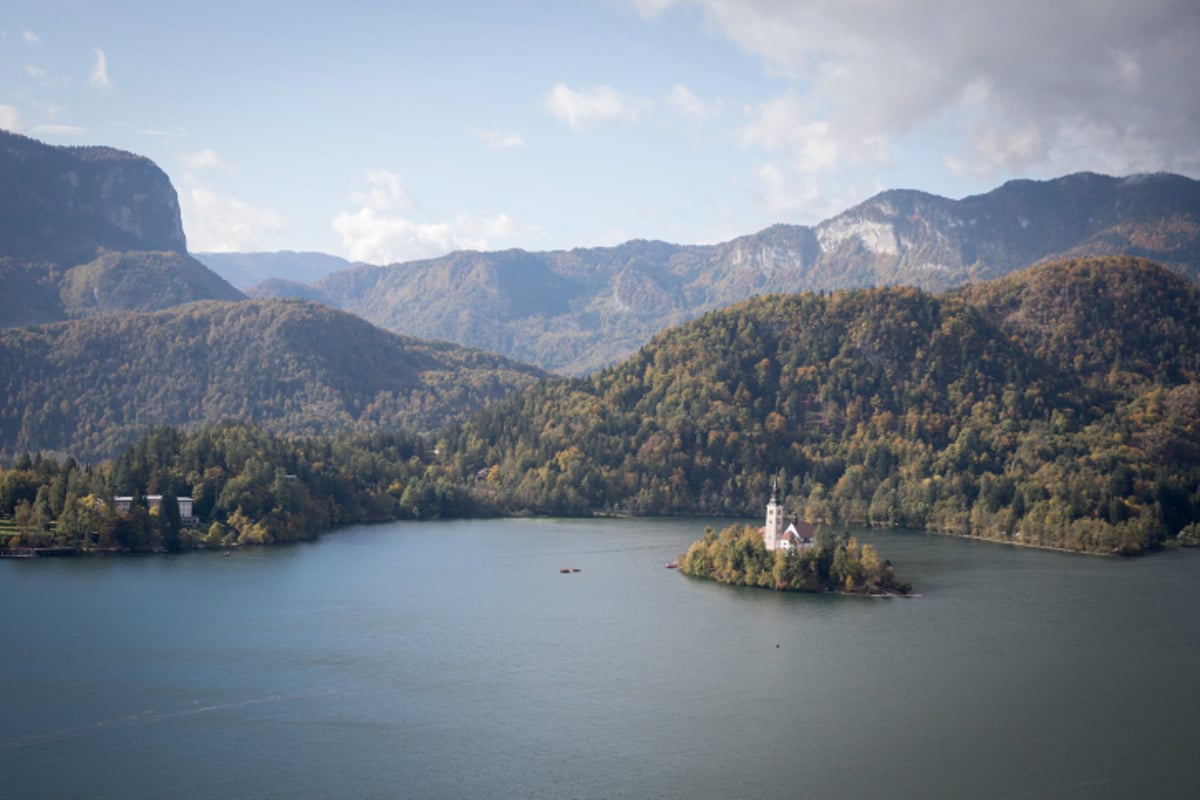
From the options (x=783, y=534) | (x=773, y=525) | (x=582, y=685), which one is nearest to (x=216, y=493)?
(x=773, y=525)

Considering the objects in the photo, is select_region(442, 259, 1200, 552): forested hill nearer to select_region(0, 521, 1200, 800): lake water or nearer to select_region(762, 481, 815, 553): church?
select_region(0, 521, 1200, 800): lake water

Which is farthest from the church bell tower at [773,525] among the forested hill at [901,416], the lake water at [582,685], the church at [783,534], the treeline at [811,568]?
the forested hill at [901,416]

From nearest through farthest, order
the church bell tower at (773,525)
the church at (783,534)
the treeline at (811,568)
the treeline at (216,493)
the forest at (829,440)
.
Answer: the treeline at (811,568) → the church at (783,534) → the church bell tower at (773,525) → the treeline at (216,493) → the forest at (829,440)

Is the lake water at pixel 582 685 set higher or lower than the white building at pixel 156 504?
lower

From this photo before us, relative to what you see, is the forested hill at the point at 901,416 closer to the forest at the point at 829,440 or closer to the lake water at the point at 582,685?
the forest at the point at 829,440

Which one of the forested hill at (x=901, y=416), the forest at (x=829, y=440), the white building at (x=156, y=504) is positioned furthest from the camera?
the forested hill at (x=901, y=416)

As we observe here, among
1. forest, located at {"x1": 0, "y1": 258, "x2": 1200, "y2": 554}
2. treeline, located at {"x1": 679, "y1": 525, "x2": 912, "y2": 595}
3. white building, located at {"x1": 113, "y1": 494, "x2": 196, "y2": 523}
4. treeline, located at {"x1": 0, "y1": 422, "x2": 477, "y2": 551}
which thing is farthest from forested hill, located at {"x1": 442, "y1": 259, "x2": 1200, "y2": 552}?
white building, located at {"x1": 113, "y1": 494, "x2": 196, "y2": 523}

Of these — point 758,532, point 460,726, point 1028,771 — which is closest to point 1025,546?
point 758,532
